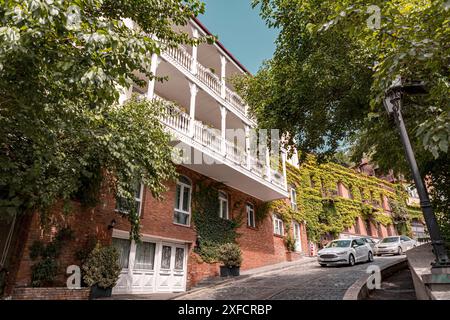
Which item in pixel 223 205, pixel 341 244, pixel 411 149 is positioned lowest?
pixel 341 244

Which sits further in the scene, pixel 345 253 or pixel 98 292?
pixel 345 253

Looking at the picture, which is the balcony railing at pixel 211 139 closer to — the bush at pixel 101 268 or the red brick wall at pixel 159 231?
the red brick wall at pixel 159 231

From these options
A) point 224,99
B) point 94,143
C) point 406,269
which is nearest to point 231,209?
point 224,99

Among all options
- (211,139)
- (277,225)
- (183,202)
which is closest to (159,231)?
(183,202)

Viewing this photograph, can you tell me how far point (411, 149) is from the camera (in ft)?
14.9

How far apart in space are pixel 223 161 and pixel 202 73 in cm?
469

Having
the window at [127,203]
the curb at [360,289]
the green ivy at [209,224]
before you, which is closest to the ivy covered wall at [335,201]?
the green ivy at [209,224]

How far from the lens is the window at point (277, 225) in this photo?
18812 millimetres

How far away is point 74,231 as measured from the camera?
→ 8.62m

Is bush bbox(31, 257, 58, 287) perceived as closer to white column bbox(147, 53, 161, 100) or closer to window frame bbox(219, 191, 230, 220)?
white column bbox(147, 53, 161, 100)

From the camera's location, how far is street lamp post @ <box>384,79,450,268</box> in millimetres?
3979

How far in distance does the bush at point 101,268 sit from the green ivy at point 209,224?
15.4ft

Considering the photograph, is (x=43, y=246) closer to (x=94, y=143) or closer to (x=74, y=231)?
(x=74, y=231)

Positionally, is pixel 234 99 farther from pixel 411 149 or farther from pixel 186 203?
pixel 411 149
